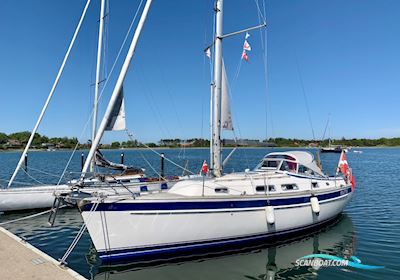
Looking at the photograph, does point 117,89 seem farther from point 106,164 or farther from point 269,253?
point 106,164

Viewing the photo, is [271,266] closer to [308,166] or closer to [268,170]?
[268,170]

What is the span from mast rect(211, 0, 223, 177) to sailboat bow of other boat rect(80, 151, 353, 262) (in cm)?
124

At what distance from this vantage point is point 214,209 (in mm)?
10312

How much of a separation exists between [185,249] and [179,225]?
97 cm

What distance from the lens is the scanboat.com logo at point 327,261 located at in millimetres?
10227

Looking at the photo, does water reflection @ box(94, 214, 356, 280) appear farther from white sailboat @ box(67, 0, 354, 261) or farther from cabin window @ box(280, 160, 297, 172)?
cabin window @ box(280, 160, 297, 172)

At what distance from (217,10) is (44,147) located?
169696 millimetres

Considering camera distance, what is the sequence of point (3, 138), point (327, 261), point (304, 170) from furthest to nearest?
1. point (3, 138)
2. point (304, 170)
3. point (327, 261)

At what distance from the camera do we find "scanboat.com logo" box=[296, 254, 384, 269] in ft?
33.6

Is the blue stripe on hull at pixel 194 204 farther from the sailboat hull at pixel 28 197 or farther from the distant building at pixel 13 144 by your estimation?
the distant building at pixel 13 144

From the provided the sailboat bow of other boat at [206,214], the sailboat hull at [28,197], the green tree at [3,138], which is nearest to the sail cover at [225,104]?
the sailboat bow of other boat at [206,214]

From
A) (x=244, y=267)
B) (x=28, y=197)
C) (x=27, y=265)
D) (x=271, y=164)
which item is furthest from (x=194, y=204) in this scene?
(x=28, y=197)

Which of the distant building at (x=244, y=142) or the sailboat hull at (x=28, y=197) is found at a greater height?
the distant building at (x=244, y=142)

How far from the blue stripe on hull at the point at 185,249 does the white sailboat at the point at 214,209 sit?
3 cm
